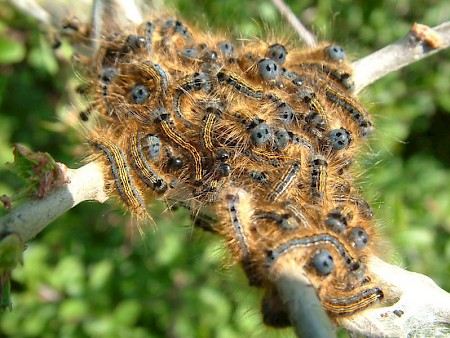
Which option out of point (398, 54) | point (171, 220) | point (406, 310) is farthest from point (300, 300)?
point (171, 220)

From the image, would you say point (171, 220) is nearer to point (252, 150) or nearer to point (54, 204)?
point (252, 150)

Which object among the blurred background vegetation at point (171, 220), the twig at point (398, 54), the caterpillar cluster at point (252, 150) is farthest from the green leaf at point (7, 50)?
the twig at point (398, 54)

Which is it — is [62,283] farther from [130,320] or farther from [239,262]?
[239,262]

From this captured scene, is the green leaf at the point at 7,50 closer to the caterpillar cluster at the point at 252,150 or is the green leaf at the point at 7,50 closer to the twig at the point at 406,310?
the caterpillar cluster at the point at 252,150

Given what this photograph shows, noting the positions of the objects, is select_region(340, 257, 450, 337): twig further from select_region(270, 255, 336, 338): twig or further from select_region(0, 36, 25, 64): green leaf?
select_region(0, 36, 25, 64): green leaf

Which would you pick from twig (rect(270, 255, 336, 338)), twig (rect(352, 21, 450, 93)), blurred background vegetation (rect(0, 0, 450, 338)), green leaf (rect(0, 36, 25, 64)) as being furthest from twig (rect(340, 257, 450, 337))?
green leaf (rect(0, 36, 25, 64))

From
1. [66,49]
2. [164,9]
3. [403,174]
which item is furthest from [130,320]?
[403,174]
